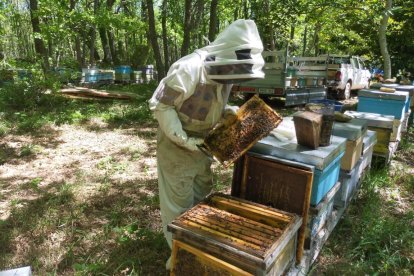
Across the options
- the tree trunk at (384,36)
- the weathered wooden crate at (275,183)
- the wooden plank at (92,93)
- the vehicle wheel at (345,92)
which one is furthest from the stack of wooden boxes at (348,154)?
the vehicle wheel at (345,92)

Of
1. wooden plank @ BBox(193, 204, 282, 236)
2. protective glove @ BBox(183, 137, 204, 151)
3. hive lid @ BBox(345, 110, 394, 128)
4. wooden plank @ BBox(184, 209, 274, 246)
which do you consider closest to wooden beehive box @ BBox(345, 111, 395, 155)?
hive lid @ BBox(345, 110, 394, 128)

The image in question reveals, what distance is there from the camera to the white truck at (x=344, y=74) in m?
11.0

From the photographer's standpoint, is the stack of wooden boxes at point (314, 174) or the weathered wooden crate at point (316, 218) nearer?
the stack of wooden boxes at point (314, 174)

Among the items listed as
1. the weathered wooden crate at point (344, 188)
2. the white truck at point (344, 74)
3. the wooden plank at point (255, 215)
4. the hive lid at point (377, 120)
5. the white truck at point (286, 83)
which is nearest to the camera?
the wooden plank at point (255, 215)

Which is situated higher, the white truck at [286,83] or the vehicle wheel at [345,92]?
the white truck at [286,83]

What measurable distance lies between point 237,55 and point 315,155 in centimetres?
77

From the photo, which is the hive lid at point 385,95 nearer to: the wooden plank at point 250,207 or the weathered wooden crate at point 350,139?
the weathered wooden crate at point 350,139

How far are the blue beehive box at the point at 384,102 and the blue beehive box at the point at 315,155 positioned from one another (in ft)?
9.31

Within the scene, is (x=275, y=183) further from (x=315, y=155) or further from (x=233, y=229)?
(x=233, y=229)

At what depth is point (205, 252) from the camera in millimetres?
1729

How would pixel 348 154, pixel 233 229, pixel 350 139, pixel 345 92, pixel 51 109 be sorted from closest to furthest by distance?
1. pixel 233 229
2. pixel 350 139
3. pixel 348 154
4. pixel 51 109
5. pixel 345 92

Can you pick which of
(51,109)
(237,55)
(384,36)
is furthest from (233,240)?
(51,109)

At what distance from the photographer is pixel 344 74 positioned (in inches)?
444

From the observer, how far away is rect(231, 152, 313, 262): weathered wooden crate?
80.2 inches
